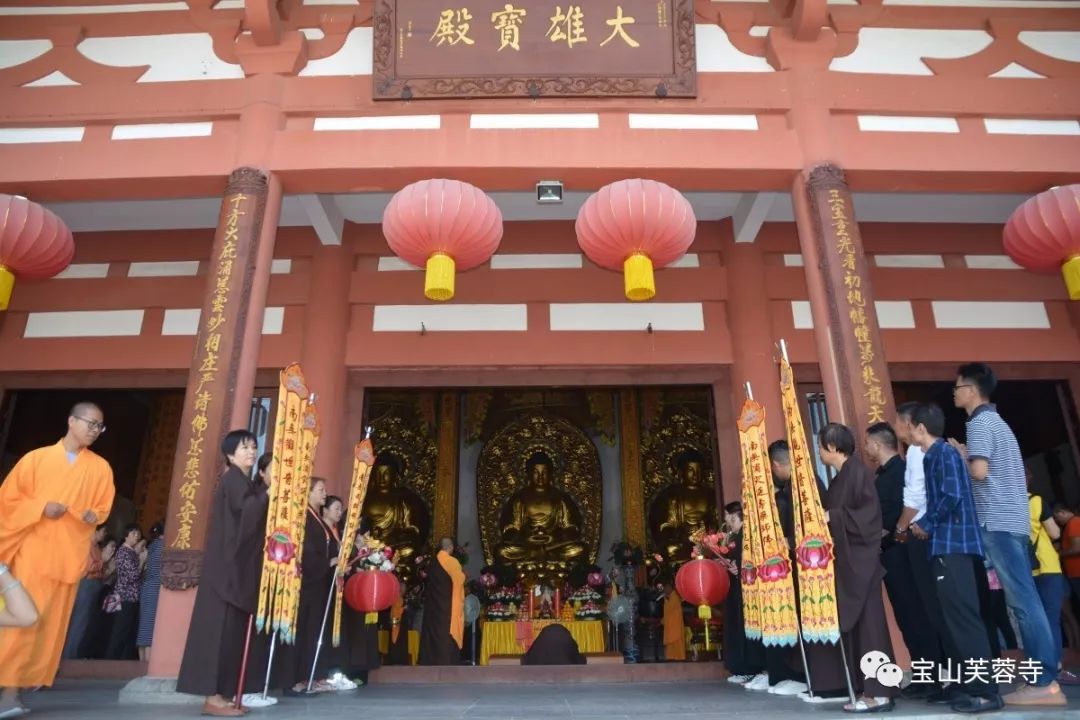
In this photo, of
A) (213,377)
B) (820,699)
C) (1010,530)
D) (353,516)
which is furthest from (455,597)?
(1010,530)

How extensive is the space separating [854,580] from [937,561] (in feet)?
1.05

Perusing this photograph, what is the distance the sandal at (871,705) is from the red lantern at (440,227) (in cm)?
267

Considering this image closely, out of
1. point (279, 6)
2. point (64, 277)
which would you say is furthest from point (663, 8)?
point (64, 277)

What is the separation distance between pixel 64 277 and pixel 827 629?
630 centimetres

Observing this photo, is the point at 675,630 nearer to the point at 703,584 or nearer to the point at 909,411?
the point at 703,584

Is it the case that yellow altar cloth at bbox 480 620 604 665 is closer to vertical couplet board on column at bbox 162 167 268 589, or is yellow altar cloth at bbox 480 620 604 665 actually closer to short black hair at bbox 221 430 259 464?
vertical couplet board on column at bbox 162 167 268 589

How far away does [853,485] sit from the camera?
3230 mm

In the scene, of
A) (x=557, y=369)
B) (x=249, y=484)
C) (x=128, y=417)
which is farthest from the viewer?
(x=128, y=417)

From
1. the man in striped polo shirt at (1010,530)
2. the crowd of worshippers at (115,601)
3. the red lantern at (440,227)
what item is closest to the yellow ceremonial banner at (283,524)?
the red lantern at (440,227)

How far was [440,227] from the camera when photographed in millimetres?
4211

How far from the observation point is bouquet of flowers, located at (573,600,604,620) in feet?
23.8

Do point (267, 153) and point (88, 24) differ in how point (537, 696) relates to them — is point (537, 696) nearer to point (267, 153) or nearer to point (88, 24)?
point (267, 153)

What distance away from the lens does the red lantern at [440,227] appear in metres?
4.21

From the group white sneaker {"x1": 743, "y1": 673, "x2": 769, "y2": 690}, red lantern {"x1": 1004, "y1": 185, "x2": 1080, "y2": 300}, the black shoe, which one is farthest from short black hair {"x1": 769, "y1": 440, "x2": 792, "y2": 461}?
red lantern {"x1": 1004, "y1": 185, "x2": 1080, "y2": 300}
